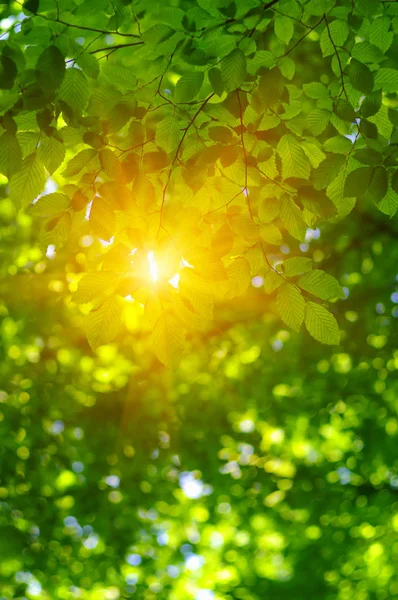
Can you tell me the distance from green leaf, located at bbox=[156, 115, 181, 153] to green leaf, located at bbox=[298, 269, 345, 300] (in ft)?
3.00

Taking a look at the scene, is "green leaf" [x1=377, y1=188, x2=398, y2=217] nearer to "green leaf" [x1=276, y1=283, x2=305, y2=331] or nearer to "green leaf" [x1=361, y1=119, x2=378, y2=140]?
"green leaf" [x1=361, y1=119, x2=378, y2=140]

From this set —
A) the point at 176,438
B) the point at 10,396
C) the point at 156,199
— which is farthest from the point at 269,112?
the point at 10,396

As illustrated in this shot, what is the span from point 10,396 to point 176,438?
8.75ft

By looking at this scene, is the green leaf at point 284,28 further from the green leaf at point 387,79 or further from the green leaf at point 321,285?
the green leaf at point 321,285

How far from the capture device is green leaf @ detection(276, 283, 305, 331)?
8.88 ft

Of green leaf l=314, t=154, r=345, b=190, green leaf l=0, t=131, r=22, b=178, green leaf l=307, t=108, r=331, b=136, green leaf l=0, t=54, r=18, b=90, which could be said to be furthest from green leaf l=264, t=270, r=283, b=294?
green leaf l=0, t=54, r=18, b=90

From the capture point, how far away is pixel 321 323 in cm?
274

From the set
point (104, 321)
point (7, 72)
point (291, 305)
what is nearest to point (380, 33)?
point (291, 305)

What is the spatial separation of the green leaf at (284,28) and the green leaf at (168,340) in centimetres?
147

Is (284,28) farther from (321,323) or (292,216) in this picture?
(321,323)

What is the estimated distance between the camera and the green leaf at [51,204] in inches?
102

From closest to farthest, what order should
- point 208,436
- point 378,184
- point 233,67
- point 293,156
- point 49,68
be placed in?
point 49,68 < point 233,67 < point 378,184 < point 293,156 < point 208,436

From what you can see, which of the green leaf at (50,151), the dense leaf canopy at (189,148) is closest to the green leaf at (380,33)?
the dense leaf canopy at (189,148)

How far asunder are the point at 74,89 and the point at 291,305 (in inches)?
55.5
